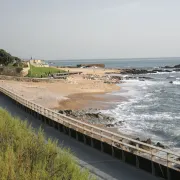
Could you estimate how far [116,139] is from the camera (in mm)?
20969

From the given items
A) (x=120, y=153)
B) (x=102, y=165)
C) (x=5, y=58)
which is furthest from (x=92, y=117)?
(x=5, y=58)

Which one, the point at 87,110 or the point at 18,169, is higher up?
the point at 18,169

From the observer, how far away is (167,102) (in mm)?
46219

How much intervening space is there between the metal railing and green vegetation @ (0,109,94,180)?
291 cm

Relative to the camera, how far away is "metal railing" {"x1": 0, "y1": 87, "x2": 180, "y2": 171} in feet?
40.0

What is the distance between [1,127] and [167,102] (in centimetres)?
3584

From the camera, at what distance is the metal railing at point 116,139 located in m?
12.2

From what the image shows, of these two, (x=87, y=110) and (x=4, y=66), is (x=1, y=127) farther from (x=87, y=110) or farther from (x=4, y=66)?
(x=4, y=66)

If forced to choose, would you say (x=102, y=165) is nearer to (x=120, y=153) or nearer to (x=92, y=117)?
(x=120, y=153)

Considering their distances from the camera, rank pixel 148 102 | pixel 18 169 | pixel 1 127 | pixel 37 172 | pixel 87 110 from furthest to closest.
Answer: pixel 148 102, pixel 87 110, pixel 1 127, pixel 18 169, pixel 37 172

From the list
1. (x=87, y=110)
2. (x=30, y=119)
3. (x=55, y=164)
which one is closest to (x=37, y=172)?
(x=55, y=164)

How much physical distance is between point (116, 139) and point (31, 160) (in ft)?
38.1

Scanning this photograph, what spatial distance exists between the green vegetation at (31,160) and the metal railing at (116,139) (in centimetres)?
291

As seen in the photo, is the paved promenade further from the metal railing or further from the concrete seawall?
the metal railing
